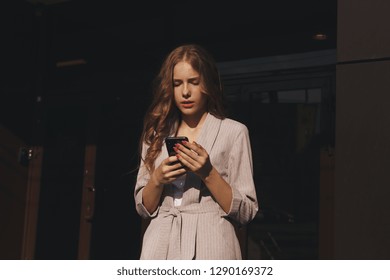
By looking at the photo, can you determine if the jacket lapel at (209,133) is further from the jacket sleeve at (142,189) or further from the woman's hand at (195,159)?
the jacket sleeve at (142,189)

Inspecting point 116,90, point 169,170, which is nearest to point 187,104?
point 169,170

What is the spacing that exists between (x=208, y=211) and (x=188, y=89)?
594 mm

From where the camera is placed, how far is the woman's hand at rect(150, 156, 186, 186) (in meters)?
2.71

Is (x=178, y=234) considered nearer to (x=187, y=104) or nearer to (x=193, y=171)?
(x=193, y=171)

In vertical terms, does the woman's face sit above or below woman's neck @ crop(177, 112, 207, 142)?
above

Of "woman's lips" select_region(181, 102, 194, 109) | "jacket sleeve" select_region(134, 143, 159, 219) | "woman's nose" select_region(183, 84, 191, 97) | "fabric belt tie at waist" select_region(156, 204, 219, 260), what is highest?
"woman's nose" select_region(183, 84, 191, 97)

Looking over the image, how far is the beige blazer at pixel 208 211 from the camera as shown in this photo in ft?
9.16

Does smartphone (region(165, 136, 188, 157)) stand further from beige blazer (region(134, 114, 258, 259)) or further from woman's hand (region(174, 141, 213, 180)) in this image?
beige blazer (region(134, 114, 258, 259))

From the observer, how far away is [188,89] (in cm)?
293

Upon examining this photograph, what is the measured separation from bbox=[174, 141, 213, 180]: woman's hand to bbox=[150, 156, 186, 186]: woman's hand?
0.09 feet

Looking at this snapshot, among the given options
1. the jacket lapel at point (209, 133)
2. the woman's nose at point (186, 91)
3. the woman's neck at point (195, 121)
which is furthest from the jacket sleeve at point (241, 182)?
the woman's nose at point (186, 91)

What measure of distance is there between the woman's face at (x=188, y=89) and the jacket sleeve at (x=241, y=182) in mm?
252

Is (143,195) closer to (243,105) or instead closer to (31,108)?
(243,105)

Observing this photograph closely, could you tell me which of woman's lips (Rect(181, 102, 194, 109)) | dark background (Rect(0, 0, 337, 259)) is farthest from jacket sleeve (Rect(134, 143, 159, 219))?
dark background (Rect(0, 0, 337, 259))
